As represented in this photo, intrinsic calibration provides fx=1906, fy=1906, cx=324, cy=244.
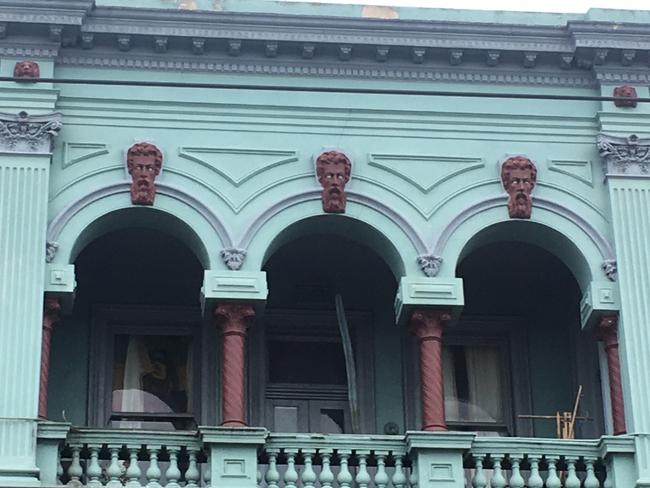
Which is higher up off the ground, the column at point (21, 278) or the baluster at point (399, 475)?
the column at point (21, 278)

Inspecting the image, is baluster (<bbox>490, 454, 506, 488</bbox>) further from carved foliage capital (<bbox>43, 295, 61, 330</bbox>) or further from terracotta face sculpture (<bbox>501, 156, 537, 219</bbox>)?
carved foliage capital (<bbox>43, 295, 61, 330</bbox>)

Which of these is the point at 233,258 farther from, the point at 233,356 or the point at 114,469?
the point at 114,469

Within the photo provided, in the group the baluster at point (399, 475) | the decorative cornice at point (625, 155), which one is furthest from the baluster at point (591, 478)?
the decorative cornice at point (625, 155)

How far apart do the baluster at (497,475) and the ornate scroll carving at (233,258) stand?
362 cm

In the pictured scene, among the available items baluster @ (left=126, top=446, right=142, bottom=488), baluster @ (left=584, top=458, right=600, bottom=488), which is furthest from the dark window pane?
baluster @ (left=584, top=458, right=600, bottom=488)

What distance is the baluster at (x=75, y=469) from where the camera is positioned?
20419mm

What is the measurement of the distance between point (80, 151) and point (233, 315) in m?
2.70

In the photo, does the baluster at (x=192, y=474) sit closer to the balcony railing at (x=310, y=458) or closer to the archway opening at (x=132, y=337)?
the balcony railing at (x=310, y=458)

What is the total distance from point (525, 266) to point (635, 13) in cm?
344

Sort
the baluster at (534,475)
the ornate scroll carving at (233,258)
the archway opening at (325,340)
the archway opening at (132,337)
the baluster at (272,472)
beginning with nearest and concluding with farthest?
the baluster at (272,472) < the baluster at (534,475) < the ornate scroll carving at (233,258) < the archway opening at (132,337) < the archway opening at (325,340)

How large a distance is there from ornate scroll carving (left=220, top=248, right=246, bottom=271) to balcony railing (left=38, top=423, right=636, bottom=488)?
2.04 m

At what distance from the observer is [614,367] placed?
21.8 metres

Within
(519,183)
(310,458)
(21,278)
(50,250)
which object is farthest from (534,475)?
(21,278)

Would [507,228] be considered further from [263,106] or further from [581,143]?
[263,106]
